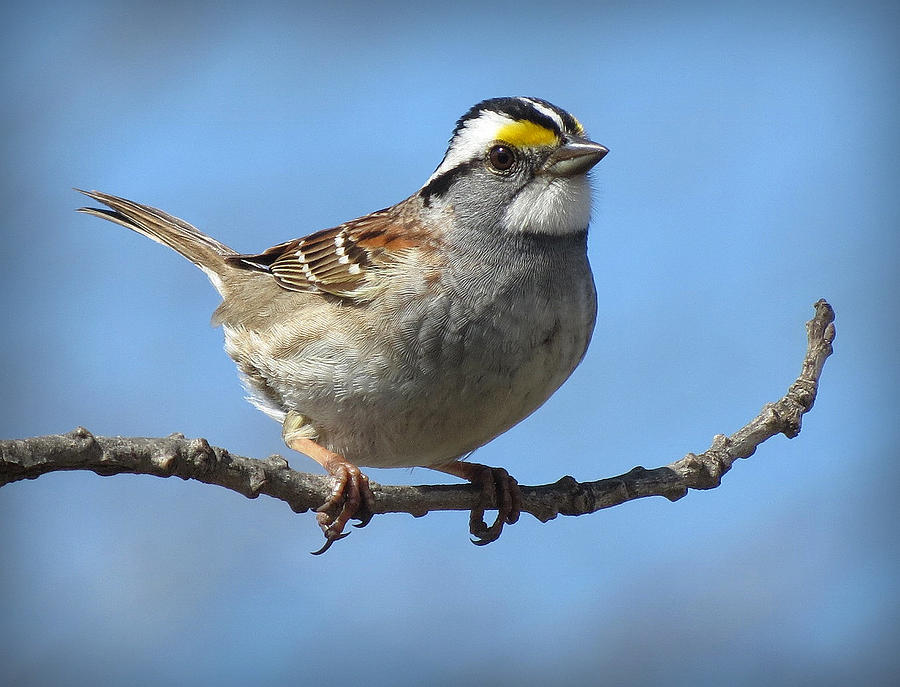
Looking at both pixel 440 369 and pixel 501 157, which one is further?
pixel 501 157

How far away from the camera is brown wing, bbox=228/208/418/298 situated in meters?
4.63

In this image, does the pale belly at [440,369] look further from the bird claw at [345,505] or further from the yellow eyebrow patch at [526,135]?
the yellow eyebrow patch at [526,135]

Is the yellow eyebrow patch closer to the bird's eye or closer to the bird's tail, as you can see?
the bird's eye

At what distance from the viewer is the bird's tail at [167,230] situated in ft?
20.3

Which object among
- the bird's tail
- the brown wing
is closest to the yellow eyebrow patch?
the brown wing

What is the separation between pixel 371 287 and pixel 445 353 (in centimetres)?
55

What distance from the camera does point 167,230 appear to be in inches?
253

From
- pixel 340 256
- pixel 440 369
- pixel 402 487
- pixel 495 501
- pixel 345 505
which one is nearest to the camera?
pixel 402 487

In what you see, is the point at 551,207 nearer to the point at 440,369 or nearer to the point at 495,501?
the point at 440,369

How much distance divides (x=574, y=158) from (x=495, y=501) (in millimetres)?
1549

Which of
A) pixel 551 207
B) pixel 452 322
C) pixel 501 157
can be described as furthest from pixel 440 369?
pixel 501 157

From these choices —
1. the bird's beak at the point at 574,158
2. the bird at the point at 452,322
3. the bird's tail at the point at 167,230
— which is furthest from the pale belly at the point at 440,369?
the bird's tail at the point at 167,230

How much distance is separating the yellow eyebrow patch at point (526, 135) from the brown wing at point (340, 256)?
643 millimetres

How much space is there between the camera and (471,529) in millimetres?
4434
